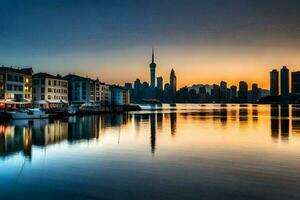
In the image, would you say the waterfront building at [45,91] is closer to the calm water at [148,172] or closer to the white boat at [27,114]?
the white boat at [27,114]

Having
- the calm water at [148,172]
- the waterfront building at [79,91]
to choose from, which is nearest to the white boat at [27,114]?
the calm water at [148,172]

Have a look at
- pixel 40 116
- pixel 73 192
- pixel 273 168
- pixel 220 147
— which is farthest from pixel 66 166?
pixel 40 116

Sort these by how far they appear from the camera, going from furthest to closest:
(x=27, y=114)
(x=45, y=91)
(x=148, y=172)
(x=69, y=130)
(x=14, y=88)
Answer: (x=45, y=91)
(x=14, y=88)
(x=27, y=114)
(x=69, y=130)
(x=148, y=172)

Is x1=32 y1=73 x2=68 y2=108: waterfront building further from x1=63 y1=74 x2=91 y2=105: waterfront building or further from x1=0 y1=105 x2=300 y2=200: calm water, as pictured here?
x1=0 y1=105 x2=300 y2=200: calm water

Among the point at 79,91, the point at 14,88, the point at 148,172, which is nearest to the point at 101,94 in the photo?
the point at 79,91

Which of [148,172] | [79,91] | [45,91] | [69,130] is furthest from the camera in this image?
[79,91]

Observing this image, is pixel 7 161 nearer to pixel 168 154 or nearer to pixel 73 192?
pixel 73 192

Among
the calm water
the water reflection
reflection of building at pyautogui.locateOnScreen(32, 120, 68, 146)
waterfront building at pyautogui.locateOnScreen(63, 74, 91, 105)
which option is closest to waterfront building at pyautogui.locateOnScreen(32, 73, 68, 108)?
waterfront building at pyautogui.locateOnScreen(63, 74, 91, 105)

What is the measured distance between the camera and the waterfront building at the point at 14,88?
9444 cm

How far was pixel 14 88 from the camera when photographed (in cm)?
9962

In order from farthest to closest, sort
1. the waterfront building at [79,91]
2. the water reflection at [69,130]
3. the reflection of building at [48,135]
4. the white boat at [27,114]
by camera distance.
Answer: the waterfront building at [79,91] → the white boat at [27,114] → the reflection of building at [48,135] → the water reflection at [69,130]

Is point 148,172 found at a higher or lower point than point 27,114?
lower

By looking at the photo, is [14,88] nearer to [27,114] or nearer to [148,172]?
[27,114]

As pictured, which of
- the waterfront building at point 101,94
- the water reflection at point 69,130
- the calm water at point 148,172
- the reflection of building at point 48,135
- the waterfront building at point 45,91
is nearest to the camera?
the calm water at point 148,172
